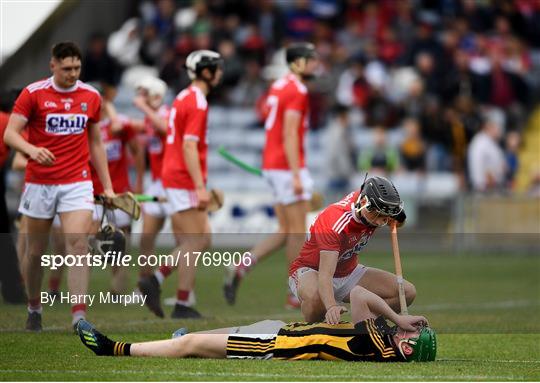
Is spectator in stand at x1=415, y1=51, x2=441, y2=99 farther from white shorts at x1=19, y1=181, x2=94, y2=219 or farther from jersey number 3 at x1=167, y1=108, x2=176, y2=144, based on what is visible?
white shorts at x1=19, y1=181, x2=94, y2=219

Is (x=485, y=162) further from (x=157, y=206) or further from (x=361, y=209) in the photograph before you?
(x=361, y=209)

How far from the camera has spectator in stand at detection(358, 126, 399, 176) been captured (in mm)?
26391

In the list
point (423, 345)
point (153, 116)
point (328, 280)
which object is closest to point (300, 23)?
point (153, 116)

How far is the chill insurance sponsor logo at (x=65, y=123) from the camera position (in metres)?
12.3

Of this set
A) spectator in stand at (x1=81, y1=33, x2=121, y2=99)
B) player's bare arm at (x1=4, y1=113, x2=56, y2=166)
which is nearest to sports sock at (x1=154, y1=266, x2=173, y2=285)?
player's bare arm at (x1=4, y1=113, x2=56, y2=166)

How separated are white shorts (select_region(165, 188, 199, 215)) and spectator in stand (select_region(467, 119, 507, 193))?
12.0 meters

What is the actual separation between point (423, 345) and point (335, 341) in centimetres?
62

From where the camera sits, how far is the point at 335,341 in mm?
10195

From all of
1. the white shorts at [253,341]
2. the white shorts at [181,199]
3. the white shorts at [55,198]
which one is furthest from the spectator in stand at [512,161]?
the white shorts at [253,341]

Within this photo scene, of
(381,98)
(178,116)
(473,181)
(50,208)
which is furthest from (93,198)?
(381,98)

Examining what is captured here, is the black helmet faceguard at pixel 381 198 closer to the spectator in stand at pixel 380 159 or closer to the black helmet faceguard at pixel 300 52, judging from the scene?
the black helmet faceguard at pixel 300 52

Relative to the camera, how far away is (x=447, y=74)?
92.7 ft

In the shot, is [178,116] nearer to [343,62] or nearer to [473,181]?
[473,181]

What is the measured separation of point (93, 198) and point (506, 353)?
150 inches
